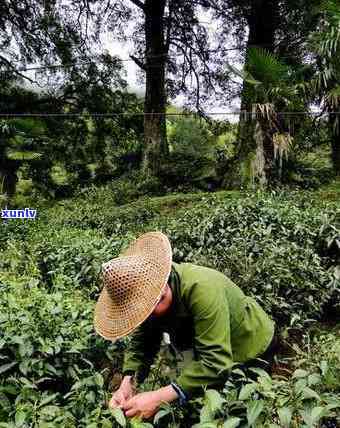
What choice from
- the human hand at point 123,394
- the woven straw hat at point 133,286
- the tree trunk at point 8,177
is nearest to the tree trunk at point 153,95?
the tree trunk at point 8,177

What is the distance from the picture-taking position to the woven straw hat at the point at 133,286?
1643 millimetres

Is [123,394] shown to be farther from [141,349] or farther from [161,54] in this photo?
[161,54]

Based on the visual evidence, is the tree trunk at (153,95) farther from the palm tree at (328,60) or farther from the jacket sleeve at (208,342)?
the jacket sleeve at (208,342)

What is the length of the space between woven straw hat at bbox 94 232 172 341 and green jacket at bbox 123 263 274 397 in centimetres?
12

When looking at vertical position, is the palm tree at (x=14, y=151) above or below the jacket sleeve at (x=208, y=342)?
above

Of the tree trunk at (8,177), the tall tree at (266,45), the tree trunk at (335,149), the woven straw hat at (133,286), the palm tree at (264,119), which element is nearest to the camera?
the woven straw hat at (133,286)

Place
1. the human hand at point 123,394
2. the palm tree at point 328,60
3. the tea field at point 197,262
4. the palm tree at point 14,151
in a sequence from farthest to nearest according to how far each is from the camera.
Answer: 1. the palm tree at point 14,151
2. the palm tree at point 328,60
3. the human hand at point 123,394
4. the tea field at point 197,262

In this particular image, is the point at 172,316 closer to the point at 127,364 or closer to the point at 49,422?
the point at 127,364

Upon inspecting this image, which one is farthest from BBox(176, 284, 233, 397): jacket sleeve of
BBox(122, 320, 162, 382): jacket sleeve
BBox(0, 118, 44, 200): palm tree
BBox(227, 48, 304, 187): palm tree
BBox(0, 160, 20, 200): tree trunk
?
BBox(0, 160, 20, 200): tree trunk

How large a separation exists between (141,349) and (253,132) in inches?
279

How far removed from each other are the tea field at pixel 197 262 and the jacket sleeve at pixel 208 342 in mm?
65

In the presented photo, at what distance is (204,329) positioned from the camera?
1.71m

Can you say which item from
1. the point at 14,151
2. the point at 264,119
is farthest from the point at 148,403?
the point at 14,151

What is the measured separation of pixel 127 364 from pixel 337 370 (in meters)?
0.96
